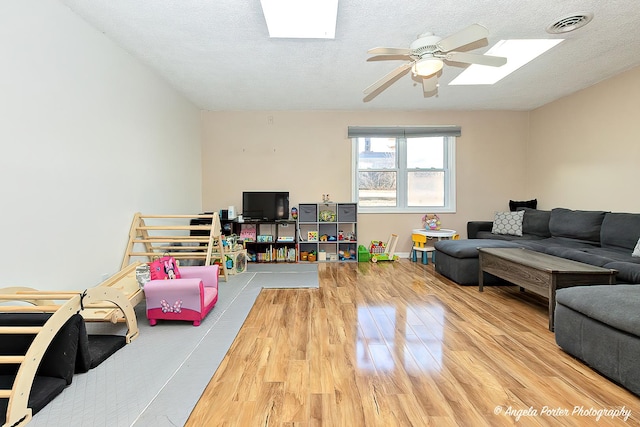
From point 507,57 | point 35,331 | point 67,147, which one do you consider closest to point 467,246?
point 507,57

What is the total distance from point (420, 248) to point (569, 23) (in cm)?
341

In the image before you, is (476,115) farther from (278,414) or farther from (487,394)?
(278,414)

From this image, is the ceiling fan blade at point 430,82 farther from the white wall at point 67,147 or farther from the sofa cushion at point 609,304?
the white wall at point 67,147

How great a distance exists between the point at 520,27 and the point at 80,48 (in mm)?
4008

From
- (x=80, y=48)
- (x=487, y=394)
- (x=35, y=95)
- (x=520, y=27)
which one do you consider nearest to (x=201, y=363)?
(x=487, y=394)

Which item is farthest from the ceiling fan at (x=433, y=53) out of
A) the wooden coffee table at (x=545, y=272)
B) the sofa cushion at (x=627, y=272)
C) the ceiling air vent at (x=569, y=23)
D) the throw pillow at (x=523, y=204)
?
the throw pillow at (x=523, y=204)

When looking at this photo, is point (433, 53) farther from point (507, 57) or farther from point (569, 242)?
point (569, 242)

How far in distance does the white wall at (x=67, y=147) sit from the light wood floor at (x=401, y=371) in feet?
5.34

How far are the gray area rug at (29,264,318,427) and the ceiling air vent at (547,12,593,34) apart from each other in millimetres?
3869

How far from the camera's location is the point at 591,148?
429cm

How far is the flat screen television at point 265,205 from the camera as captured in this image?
535 cm

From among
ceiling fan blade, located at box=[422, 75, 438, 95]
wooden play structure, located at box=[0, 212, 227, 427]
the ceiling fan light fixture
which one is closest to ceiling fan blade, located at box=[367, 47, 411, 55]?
the ceiling fan light fixture

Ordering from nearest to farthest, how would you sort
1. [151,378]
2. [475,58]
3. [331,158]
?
[151,378] < [475,58] < [331,158]

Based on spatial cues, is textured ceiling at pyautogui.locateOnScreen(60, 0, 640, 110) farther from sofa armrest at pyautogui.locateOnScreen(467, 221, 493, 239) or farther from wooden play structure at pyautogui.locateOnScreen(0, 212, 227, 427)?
wooden play structure at pyautogui.locateOnScreen(0, 212, 227, 427)
